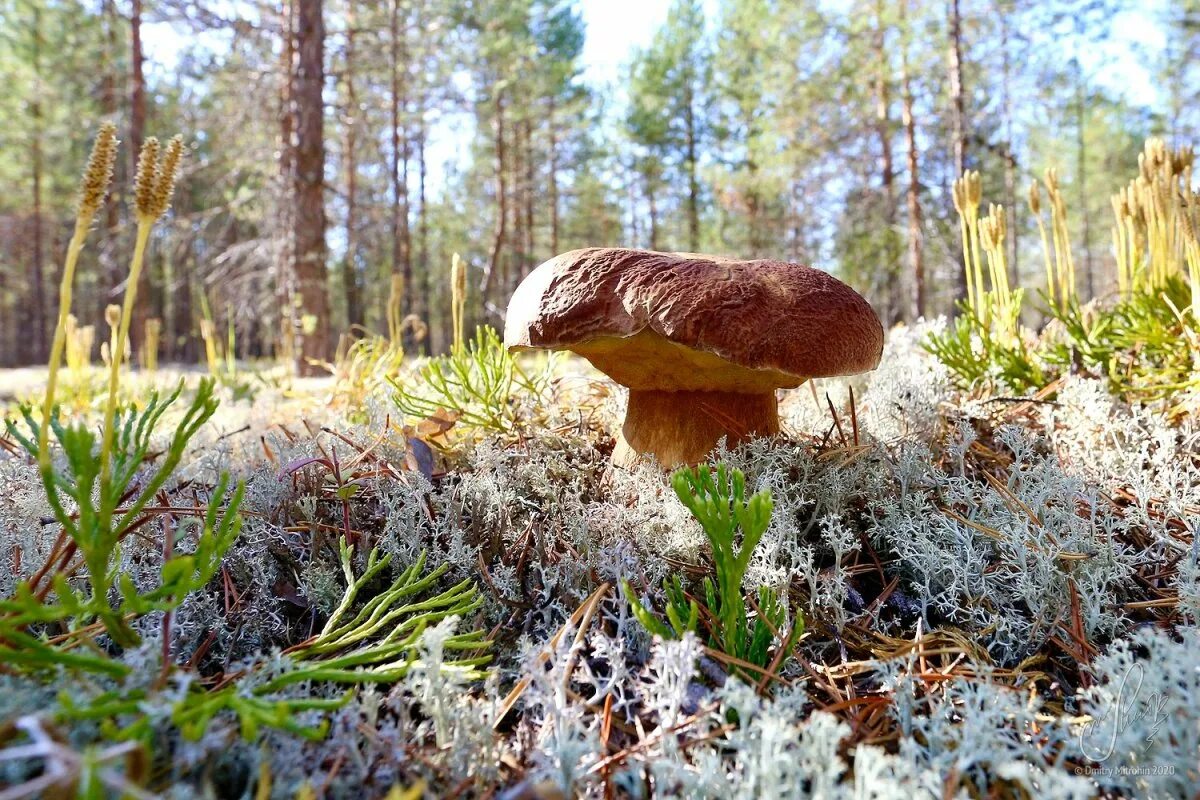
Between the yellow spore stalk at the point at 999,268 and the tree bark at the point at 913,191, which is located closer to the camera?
the yellow spore stalk at the point at 999,268

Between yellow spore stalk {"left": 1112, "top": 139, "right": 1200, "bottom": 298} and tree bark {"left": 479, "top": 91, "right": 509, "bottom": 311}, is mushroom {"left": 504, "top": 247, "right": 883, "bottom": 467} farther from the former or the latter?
tree bark {"left": 479, "top": 91, "right": 509, "bottom": 311}

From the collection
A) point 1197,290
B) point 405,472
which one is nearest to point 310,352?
point 405,472

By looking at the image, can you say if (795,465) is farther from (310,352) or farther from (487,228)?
(487,228)

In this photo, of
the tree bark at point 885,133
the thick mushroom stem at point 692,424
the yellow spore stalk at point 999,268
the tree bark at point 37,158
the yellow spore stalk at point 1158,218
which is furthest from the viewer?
the tree bark at point 37,158

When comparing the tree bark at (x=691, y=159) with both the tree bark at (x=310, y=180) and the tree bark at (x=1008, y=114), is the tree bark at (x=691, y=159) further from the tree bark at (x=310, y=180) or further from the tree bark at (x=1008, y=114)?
the tree bark at (x=310, y=180)

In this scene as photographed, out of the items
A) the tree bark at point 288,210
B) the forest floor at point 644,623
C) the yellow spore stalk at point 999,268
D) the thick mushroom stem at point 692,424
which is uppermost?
the tree bark at point 288,210

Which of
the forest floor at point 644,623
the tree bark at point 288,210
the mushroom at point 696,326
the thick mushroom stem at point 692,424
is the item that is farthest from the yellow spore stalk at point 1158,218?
the tree bark at point 288,210

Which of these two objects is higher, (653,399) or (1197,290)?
(1197,290)

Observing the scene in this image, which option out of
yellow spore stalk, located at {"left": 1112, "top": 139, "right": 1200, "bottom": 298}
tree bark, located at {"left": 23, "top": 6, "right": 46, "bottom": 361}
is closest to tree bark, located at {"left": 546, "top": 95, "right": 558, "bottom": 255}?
tree bark, located at {"left": 23, "top": 6, "right": 46, "bottom": 361}
